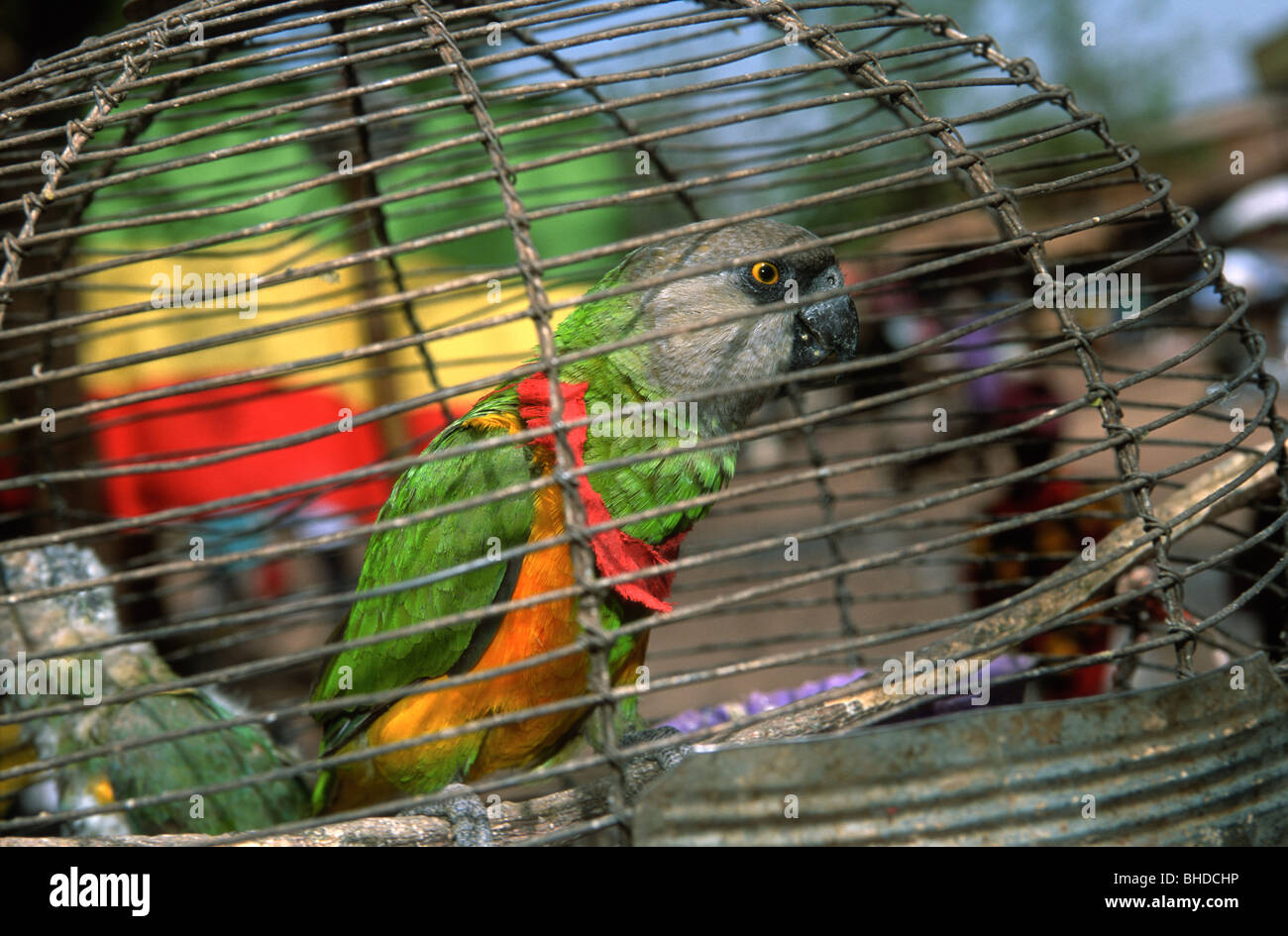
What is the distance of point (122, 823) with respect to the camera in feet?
8.48

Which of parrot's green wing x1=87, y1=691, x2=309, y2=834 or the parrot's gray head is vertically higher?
the parrot's gray head

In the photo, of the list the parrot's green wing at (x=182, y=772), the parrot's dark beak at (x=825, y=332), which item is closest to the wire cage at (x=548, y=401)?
the parrot's green wing at (x=182, y=772)

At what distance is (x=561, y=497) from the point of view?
6.53 ft

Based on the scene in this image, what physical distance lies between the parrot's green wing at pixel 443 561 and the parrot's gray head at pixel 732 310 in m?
0.38

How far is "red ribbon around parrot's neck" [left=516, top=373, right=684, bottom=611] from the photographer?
1851 mm

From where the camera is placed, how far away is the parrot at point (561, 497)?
199cm
